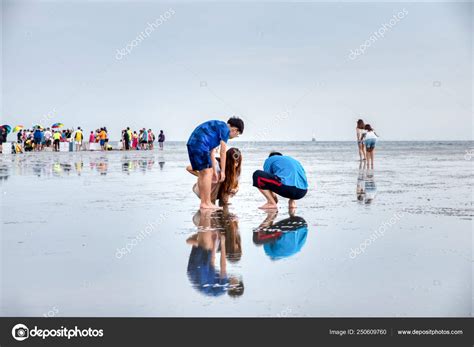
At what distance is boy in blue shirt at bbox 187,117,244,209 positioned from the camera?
10.6 metres

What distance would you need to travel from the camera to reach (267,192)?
1098 cm

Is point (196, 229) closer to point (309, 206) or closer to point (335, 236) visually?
point (335, 236)

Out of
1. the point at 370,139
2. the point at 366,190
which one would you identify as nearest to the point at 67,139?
the point at 370,139

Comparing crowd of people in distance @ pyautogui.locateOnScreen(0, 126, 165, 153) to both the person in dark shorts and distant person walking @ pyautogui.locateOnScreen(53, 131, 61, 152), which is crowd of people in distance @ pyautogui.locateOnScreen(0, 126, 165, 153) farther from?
the person in dark shorts

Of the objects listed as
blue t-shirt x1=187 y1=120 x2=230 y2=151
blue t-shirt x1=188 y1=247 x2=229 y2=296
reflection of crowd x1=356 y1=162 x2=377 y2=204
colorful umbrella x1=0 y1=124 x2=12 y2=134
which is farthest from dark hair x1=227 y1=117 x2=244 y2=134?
colorful umbrella x1=0 y1=124 x2=12 y2=134

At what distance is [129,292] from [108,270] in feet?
2.83

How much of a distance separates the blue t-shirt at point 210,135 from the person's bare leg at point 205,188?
409mm

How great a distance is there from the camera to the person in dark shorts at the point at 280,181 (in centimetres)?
1083

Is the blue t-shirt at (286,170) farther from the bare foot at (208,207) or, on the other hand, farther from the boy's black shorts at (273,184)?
the bare foot at (208,207)

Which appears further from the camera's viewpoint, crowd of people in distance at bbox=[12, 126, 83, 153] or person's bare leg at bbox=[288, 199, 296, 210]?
crowd of people in distance at bbox=[12, 126, 83, 153]

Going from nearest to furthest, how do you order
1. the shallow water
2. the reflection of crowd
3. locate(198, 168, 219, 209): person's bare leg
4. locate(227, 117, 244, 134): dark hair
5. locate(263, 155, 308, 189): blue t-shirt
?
the shallow water < locate(198, 168, 219, 209): person's bare leg < locate(227, 117, 244, 134): dark hair < locate(263, 155, 308, 189): blue t-shirt < the reflection of crowd

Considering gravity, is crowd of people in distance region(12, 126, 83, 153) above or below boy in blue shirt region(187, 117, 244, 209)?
above

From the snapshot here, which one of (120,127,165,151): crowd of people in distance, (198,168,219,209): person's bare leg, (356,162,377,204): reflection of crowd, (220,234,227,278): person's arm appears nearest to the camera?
(220,234,227,278): person's arm
